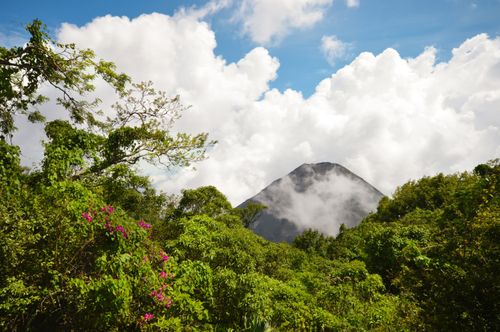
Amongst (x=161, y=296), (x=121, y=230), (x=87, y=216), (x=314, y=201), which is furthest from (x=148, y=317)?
(x=314, y=201)

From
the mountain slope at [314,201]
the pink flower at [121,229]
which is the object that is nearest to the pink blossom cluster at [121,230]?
the pink flower at [121,229]

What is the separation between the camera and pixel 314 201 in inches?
6176

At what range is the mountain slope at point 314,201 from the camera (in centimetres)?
14275

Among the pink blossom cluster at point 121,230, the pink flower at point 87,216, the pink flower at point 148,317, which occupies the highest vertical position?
the pink flower at point 87,216

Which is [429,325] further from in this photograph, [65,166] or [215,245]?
[65,166]

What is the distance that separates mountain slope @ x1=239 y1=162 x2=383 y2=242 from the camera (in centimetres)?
14275

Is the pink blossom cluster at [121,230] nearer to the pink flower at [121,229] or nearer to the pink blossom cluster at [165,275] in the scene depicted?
the pink flower at [121,229]

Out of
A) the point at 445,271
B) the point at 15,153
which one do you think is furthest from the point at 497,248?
the point at 15,153

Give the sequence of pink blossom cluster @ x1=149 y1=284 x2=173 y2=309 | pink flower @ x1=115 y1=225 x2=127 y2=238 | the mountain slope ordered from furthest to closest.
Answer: the mountain slope < pink blossom cluster @ x1=149 y1=284 x2=173 y2=309 < pink flower @ x1=115 y1=225 x2=127 y2=238

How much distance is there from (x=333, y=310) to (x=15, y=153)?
11.6m

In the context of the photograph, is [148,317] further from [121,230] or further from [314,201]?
[314,201]

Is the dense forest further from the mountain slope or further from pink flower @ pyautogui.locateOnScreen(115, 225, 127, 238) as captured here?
the mountain slope

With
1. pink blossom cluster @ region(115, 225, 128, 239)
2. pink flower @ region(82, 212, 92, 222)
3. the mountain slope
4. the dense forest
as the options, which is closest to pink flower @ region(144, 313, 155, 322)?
the dense forest

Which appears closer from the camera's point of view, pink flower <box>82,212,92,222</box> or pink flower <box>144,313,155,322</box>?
pink flower <box>82,212,92,222</box>
